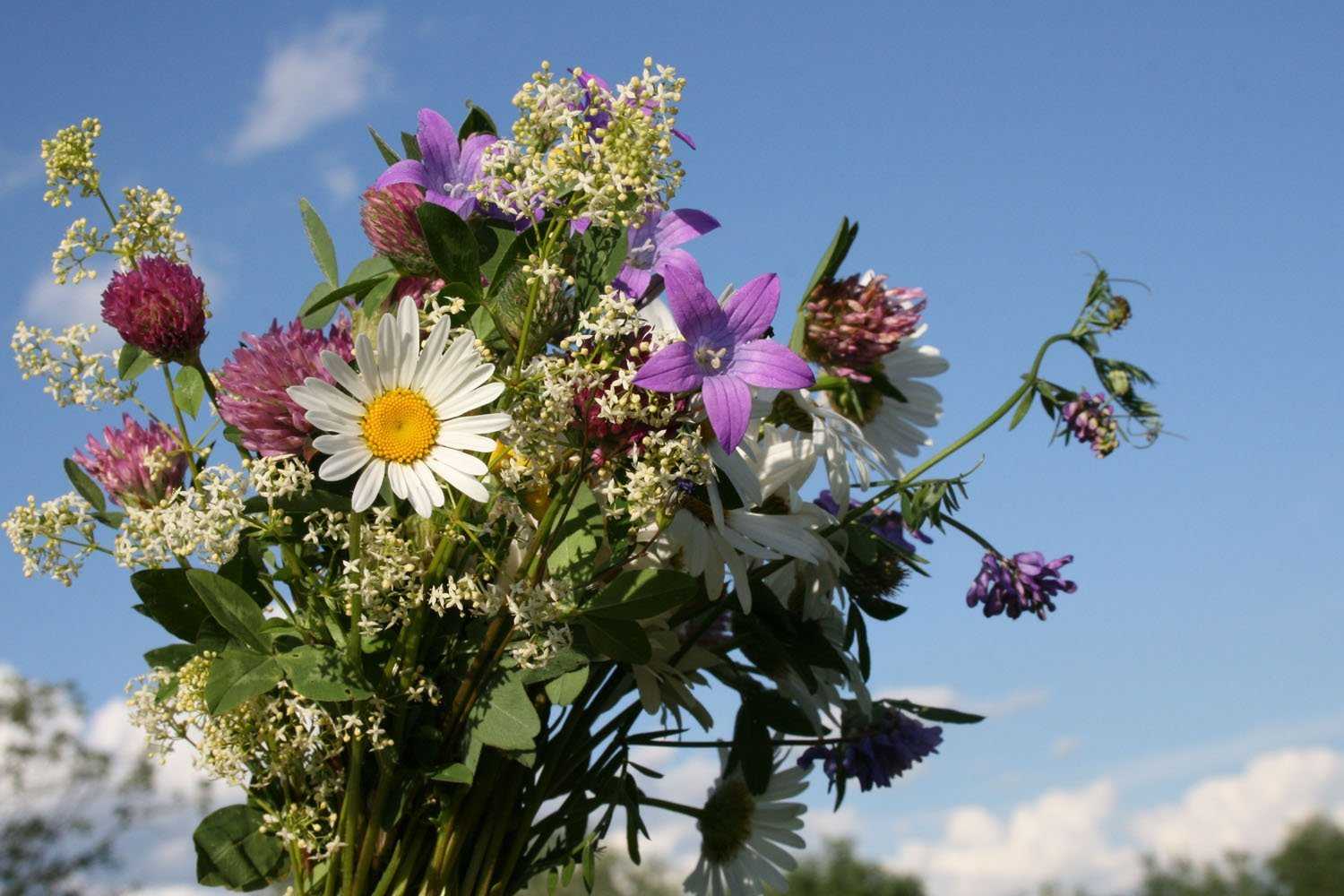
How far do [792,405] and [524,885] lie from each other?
0.50 metres

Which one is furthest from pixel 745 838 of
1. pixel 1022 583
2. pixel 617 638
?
pixel 617 638

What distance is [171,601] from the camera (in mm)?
965

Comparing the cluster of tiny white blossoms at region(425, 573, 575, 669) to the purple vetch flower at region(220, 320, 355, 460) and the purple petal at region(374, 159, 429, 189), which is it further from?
the purple petal at region(374, 159, 429, 189)

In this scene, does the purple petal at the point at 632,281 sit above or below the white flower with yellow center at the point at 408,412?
above

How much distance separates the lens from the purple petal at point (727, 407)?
0.81 metres

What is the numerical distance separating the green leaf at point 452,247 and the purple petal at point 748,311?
19cm

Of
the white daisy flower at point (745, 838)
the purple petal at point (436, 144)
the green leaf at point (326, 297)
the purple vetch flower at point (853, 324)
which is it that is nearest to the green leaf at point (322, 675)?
the green leaf at point (326, 297)

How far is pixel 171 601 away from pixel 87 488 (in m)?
0.16

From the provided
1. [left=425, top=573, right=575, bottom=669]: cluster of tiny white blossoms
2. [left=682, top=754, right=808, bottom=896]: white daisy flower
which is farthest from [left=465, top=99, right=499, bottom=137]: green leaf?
[left=682, top=754, right=808, bottom=896]: white daisy flower

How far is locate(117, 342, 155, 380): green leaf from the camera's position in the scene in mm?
1053

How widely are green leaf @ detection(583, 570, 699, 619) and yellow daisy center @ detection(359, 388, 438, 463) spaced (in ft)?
0.56

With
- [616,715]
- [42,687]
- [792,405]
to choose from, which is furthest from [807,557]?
[42,687]

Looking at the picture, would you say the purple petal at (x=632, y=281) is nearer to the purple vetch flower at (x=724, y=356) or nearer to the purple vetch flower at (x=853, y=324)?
the purple vetch flower at (x=724, y=356)

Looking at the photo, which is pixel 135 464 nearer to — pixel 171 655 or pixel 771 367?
pixel 171 655
